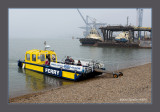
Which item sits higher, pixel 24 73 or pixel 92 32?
pixel 92 32

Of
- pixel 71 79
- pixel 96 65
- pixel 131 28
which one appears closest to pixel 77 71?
pixel 71 79

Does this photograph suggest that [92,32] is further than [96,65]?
Yes

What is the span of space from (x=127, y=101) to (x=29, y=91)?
7092mm

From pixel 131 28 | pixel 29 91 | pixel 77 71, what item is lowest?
pixel 29 91

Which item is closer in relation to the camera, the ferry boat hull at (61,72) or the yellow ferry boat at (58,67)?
the ferry boat hull at (61,72)

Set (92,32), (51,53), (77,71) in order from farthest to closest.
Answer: (92,32)
(51,53)
(77,71)

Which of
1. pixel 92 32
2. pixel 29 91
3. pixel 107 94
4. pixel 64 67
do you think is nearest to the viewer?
pixel 107 94

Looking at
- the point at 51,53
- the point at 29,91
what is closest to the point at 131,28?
the point at 51,53

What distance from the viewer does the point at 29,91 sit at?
11.8 meters

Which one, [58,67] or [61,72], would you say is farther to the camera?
[58,67]

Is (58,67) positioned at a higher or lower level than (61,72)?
higher

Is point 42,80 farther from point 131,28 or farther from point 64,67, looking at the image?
point 131,28

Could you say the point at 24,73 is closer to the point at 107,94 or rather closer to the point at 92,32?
the point at 107,94

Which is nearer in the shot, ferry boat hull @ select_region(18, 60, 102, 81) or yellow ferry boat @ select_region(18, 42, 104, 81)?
ferry boat hull @ select_region(18, 60, 102, 81)
